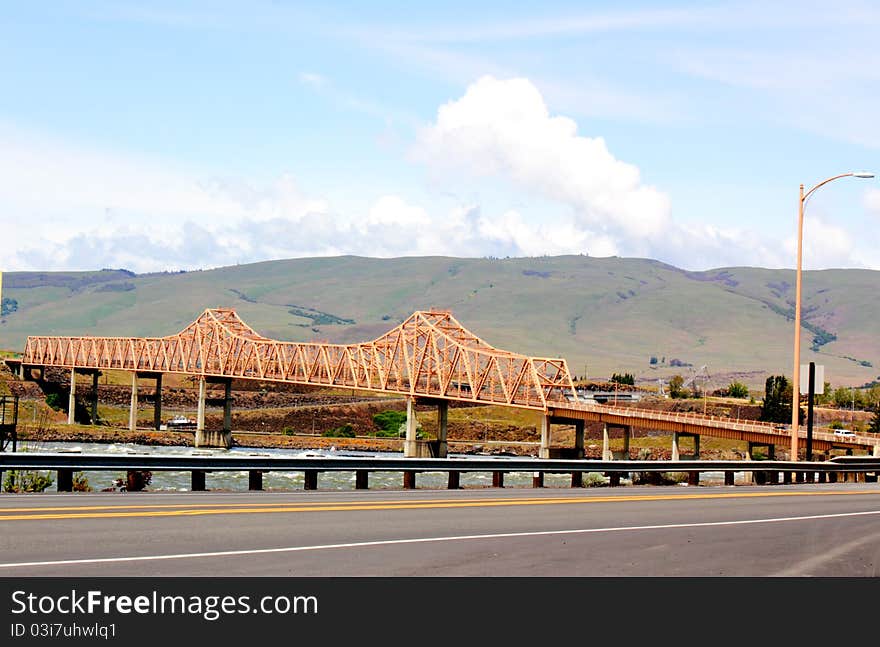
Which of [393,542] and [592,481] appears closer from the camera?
[393,542]

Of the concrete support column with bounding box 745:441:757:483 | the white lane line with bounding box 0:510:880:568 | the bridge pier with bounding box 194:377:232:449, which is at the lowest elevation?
the bridge pier with bounding box 194:377:232:449

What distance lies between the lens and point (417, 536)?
1942 centimetres

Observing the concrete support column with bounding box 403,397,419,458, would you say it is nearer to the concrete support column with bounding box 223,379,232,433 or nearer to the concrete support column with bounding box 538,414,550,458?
the concrete support column with bounding box 538,414,550,458

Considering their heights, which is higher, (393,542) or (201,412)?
(393,542)

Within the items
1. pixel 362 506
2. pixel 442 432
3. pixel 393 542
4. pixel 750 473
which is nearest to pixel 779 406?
pixel 442 432

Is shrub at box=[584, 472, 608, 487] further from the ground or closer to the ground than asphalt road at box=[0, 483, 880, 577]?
closer to the ground

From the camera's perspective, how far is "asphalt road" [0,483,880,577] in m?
15.6

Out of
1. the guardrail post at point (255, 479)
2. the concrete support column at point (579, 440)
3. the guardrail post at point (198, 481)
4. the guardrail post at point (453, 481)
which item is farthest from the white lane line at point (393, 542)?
the concrete support column at point (579, 440)

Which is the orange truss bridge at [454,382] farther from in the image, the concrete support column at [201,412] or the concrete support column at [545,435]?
the concrete support column at [201,412]

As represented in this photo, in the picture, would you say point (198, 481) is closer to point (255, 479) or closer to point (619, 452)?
point (255, 479)

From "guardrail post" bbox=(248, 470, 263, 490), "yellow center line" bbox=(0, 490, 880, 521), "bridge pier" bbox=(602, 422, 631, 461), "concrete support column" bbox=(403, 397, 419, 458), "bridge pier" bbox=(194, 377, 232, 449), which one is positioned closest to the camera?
"yellow center line" bbox=(0, 490, 880, 521)

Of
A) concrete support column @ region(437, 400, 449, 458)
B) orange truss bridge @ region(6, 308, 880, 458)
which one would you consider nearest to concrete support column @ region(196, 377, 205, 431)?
orange truss bridge @ region(6, 308, 880, 458)
